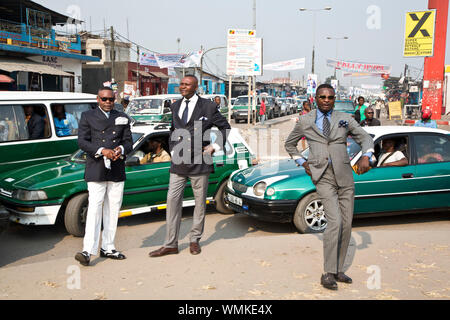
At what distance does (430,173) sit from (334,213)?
3.38m

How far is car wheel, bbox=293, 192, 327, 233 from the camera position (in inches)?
237

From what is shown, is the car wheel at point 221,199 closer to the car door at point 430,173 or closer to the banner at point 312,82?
the car door at point 430,173

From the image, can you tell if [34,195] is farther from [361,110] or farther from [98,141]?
[361,110]

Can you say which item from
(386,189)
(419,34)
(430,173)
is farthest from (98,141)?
(419,34)

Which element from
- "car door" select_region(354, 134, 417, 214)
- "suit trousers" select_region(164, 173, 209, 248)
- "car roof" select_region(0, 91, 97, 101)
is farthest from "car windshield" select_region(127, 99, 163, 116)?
"suit trousers" select_region(164, 173, 209, 248)

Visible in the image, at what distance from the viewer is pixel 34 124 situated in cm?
716

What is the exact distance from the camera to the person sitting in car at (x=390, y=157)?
6.46 metres

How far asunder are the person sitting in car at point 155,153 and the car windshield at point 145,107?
9.07 metres

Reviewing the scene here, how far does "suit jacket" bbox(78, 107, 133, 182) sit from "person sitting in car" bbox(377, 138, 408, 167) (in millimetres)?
3747

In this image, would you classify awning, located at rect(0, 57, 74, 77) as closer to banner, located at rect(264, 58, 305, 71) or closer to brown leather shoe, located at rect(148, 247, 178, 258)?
brown leather shoe, located at rect(148, 247, 178, 258)

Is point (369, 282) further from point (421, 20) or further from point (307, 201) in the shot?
point (421, 20)

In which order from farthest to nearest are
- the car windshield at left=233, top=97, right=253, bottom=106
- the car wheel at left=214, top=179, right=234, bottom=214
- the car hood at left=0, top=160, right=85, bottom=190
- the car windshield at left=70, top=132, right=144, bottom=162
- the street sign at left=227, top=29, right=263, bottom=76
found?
the car windshield at left=233, top=97, right=253, bottom=106 < the street sign at left=227, top=29, right=263, bottom=76 < the car wheel at left=214, top=179, right=234, bottom=214 < the car windshield at left=70, top=132, right=144, bottom=162 < the car hood at left=0, top=160, right=85, bottom=190
